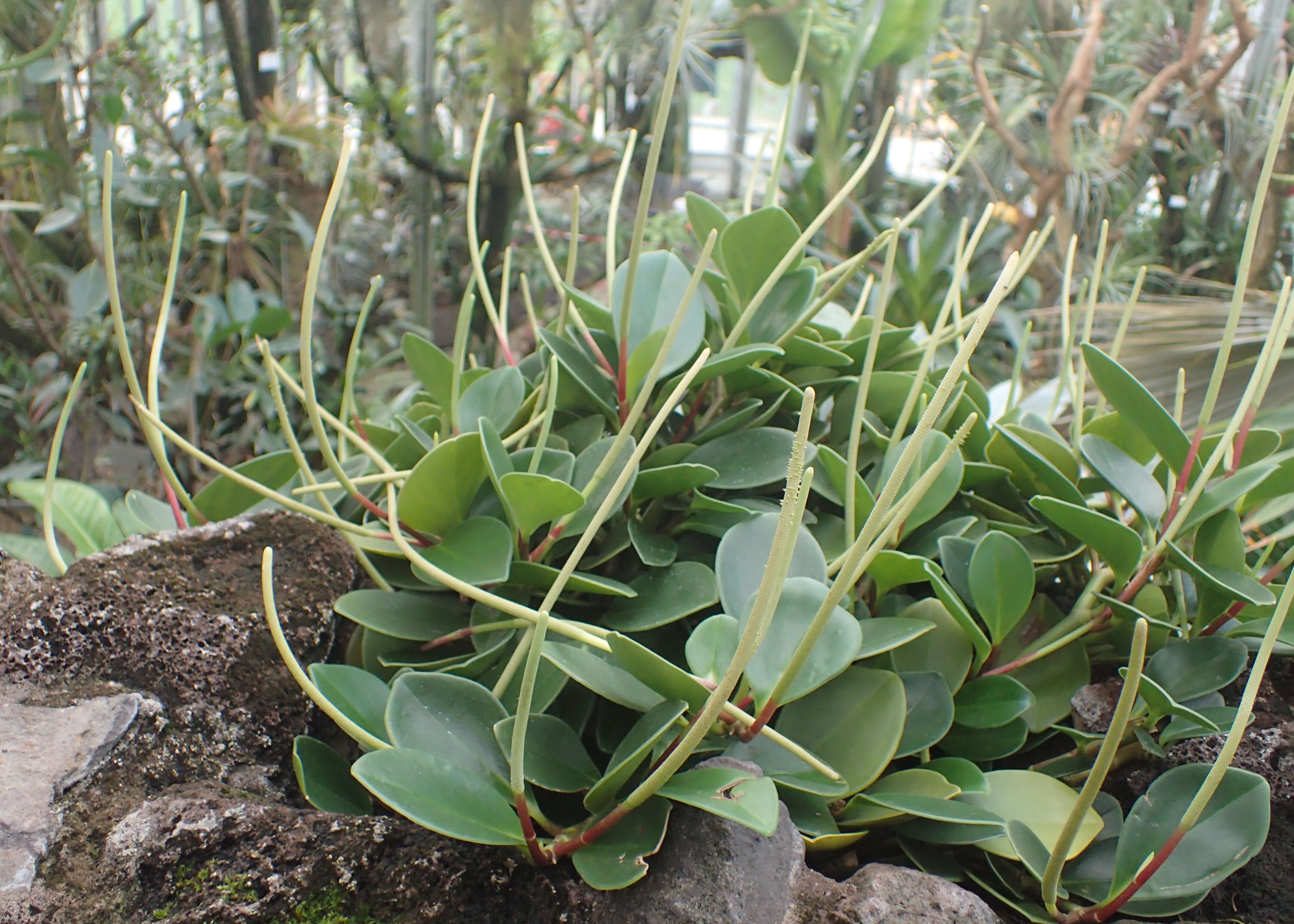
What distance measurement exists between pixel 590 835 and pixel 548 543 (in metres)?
0.13

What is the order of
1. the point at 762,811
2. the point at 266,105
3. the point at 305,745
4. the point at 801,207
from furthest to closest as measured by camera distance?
1. the point at 801,207
2. the point at 266,105
3. the point at 305,745
4. the point at 762,811

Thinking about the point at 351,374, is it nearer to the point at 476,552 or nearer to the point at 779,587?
the point at 476,552

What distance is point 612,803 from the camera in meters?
0.32

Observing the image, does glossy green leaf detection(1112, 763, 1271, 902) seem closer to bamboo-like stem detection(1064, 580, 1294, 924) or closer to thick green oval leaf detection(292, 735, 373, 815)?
bamboo-like stem detection(1064, 580, 1294, 924)

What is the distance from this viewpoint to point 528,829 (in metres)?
0.29

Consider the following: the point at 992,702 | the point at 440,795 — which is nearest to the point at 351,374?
the point at 440,795

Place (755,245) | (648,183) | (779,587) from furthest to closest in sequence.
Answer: (755,245) < (648,183) < (779,587)

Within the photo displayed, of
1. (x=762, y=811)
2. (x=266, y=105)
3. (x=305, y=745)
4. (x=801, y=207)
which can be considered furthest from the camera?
(x=801, y=207)

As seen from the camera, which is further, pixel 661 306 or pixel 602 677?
pixel 661 306

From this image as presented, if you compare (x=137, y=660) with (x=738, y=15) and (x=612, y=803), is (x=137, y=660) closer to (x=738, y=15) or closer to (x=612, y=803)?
(x=612, y=803)

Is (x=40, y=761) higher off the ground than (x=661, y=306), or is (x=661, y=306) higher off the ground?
(x=661, y=306)

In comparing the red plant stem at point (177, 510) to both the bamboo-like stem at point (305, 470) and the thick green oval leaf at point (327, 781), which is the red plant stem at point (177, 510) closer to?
the bamboo-like stem at point (305, 470)

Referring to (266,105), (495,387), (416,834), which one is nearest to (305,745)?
(416,834)

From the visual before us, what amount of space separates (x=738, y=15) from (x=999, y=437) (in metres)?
3.29
